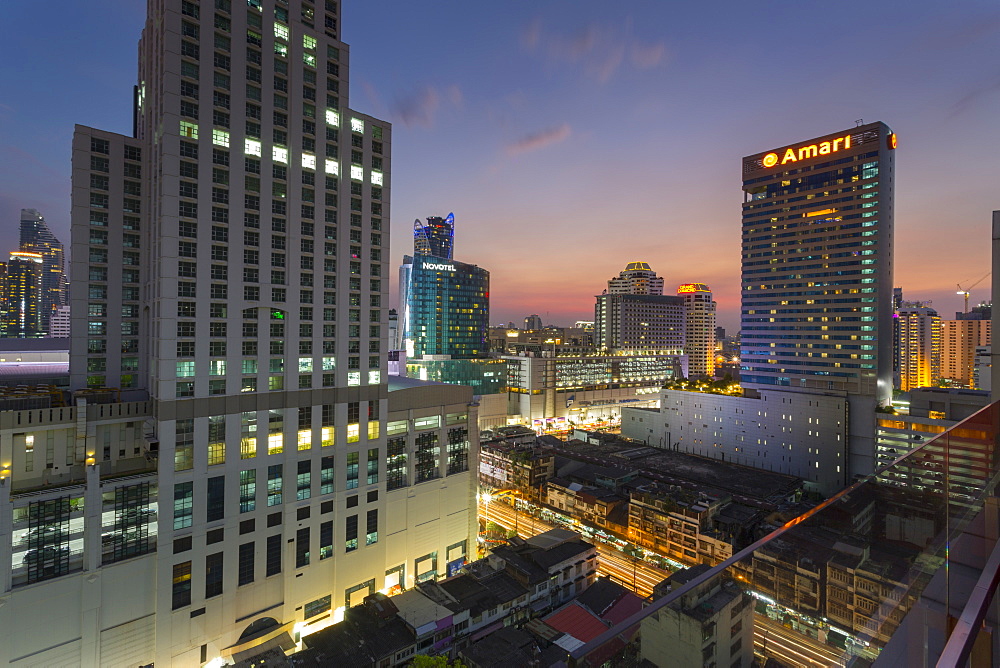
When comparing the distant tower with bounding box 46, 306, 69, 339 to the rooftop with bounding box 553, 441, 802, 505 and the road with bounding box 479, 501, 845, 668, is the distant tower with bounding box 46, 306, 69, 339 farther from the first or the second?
the rooftop with bounding box 553, 441, 802, 505

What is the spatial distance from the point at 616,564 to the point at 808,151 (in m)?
60.4

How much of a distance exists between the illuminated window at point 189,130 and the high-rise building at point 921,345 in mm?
130307

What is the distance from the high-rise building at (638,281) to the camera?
140 meters

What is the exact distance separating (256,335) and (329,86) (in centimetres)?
1584

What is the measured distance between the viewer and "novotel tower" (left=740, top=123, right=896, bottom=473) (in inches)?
2195

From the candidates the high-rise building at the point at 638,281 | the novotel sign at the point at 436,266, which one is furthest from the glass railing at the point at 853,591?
the high-rise building at the point at 638,281

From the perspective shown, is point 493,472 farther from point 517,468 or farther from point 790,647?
point 790,647

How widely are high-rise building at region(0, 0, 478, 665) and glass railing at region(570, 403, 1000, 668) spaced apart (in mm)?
25175

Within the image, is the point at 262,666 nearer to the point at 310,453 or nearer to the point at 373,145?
the point at 310,453

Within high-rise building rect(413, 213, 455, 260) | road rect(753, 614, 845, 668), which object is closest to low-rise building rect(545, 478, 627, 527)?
road rect(753, 614, 845, 668)

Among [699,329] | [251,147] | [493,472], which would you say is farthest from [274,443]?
[699,329]

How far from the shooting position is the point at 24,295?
380ft

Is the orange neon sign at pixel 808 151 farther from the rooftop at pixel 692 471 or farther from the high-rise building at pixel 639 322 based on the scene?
the high-rise building at pixel 639 322

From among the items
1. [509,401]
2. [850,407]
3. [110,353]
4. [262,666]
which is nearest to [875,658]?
[262,666]
